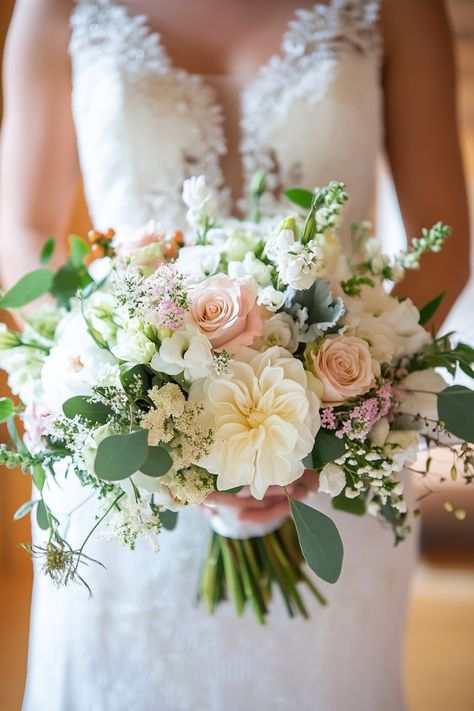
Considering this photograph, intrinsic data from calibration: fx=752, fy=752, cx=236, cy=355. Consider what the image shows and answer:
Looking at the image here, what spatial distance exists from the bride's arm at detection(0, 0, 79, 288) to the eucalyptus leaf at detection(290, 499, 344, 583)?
2.50ft

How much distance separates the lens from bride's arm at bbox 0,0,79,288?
1.30 metres

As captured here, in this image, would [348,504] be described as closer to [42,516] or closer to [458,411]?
[458,411]

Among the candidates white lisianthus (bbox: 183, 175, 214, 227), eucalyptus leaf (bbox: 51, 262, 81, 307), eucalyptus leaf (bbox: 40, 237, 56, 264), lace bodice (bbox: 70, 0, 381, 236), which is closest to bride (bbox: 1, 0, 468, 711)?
lace bodice (bbox: 70, 0, 381, 236)

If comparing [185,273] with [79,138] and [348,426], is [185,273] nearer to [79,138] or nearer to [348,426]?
[348,426]

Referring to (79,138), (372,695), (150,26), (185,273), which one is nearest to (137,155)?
(79,138)

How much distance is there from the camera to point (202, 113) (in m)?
1.28

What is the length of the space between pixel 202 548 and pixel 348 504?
0.38m

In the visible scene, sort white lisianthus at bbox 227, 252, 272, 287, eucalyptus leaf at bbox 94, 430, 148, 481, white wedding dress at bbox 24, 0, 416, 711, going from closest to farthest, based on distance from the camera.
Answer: eucalyptus leaf at bbox 94, 430, 148, 481, white lisianthus at bbox 227, 252, 272, 287, white wedding dress at bbox 24, 0, 416, 711

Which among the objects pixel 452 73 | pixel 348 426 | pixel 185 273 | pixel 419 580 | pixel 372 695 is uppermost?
pixel 452 73

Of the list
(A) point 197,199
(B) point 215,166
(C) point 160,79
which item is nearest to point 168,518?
(A) point 197,199

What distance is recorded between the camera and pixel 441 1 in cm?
135

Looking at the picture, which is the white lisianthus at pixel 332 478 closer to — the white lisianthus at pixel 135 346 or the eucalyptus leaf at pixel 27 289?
the white lisianthus at pixel 135 346

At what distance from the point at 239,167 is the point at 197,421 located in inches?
29.2

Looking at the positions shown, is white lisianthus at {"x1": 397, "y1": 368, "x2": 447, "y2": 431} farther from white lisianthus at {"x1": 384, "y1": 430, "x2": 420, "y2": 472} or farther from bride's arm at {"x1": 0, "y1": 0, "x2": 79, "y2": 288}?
bride's arm at {"x1": 0, "y1": 0, "x2": 79, "y2": 288}
